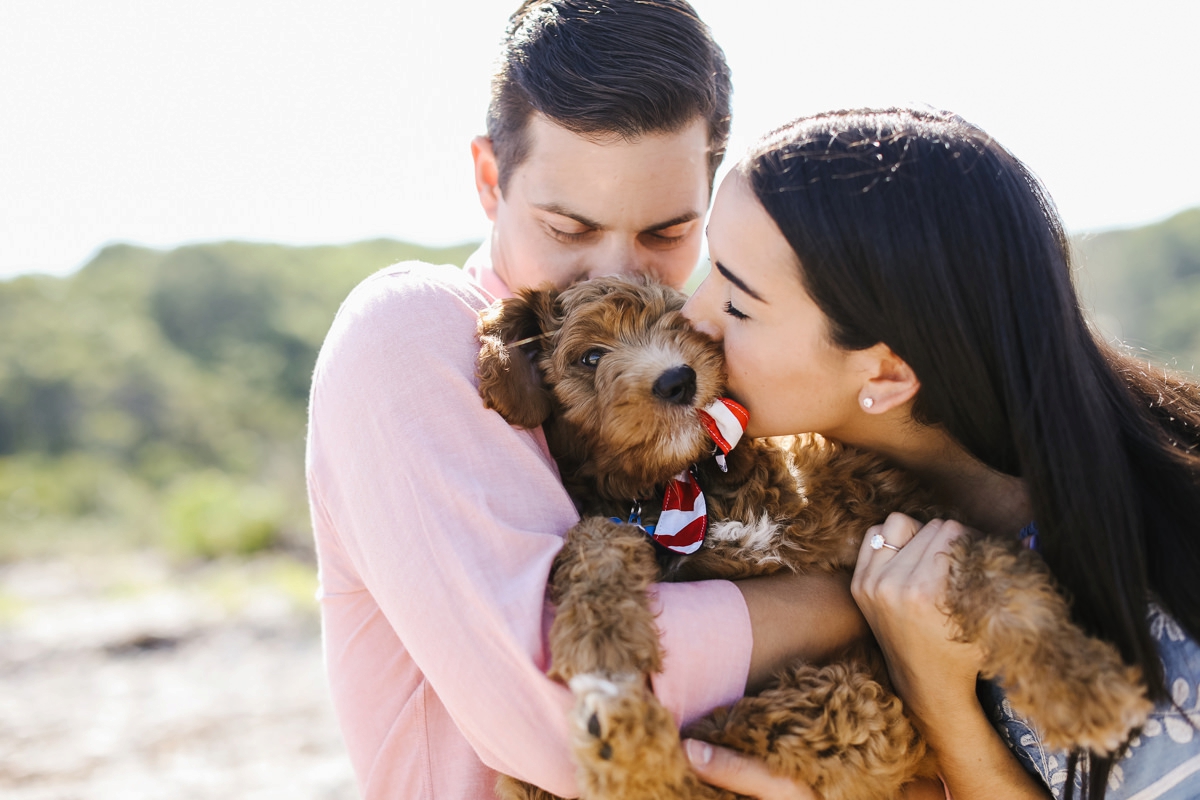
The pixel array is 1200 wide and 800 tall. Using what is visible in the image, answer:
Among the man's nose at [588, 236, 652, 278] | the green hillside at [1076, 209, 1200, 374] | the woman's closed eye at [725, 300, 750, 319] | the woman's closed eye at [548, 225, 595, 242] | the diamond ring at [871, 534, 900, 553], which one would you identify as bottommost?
the green hillside at [1076, 209, 1200, 374]

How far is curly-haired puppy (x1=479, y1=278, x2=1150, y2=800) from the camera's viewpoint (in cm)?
215

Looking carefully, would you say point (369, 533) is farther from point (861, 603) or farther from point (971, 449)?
point (971, 449)

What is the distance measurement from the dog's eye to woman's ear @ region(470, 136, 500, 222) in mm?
842

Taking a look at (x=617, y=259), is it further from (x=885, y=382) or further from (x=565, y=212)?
(x=885, y=382)

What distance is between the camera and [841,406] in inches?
108

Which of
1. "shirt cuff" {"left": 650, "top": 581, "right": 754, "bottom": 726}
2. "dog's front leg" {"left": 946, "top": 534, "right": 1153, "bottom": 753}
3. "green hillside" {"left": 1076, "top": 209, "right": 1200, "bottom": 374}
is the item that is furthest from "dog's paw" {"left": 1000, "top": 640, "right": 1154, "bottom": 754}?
"green hillside" {"left": 1076, "top": 209, "right": 1200, "bottom": 374}

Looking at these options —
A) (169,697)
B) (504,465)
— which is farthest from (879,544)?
(169,697)

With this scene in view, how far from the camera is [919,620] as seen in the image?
2.42 m

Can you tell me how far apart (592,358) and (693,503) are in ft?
1.79

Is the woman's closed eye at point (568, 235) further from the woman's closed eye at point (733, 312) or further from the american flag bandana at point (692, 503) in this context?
the american flag bandana at point (692, 503)

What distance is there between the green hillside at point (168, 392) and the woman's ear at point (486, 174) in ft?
40.3

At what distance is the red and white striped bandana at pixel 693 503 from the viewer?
2.69m

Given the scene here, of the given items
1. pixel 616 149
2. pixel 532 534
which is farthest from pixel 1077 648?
pixel 616 149

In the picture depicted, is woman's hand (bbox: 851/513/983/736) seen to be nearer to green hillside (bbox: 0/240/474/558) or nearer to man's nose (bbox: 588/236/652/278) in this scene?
man's nose (bbox: 588/236/652/278)
